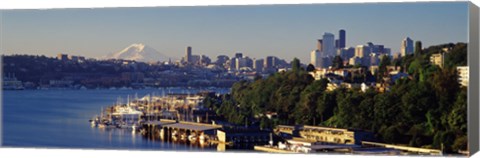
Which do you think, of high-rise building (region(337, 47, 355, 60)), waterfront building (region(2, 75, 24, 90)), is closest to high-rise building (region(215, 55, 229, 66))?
high-rise building (region(337, 47, 355, 60))

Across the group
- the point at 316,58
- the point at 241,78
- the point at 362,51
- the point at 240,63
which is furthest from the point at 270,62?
the point at 362,51

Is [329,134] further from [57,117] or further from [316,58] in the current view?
[57,117]

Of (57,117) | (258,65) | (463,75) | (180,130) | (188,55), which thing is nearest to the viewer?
(463,75)

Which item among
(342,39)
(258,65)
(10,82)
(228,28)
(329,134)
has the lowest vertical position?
(329,134)

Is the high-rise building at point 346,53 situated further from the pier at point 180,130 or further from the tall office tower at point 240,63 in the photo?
the pier at point 180,130

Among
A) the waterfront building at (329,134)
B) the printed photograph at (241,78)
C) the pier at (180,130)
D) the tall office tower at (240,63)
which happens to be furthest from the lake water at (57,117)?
the waterfront building at (329,134)
